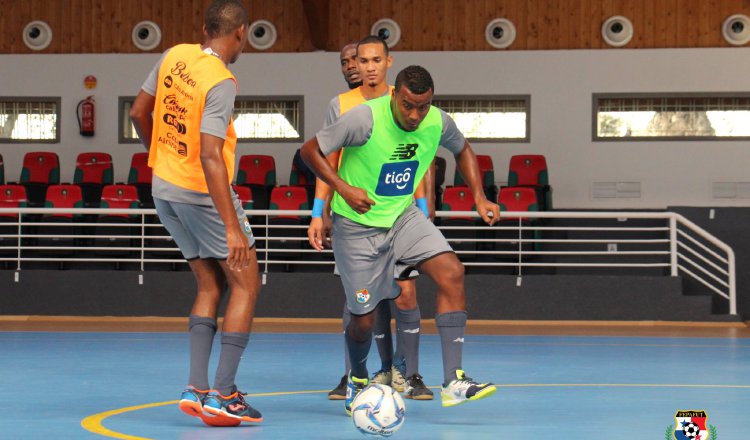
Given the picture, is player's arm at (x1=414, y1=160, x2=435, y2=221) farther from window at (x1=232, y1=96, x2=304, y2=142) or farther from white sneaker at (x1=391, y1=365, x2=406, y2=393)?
window at (x1=232, y1=96, x2=304, y2=142)

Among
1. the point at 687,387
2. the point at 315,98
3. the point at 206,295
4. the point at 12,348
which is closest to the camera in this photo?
the point at 206,295

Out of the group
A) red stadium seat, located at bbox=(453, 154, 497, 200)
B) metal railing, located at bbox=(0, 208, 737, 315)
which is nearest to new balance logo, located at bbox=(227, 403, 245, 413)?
metal railing, located at bbox=(0, 208, 737, 315)

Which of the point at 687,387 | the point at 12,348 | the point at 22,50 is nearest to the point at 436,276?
the point at 687,387

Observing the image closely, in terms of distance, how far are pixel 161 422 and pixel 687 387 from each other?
10.5 feet

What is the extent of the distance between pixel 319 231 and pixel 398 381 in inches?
42.7

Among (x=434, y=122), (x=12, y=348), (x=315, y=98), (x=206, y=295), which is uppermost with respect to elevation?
(x=315, y=98)

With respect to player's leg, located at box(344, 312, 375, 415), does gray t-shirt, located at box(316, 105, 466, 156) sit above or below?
above

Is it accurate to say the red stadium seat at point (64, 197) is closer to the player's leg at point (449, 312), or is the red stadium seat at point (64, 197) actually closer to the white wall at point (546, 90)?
the white wall at point (546, 90)

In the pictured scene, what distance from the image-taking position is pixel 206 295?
589 cm

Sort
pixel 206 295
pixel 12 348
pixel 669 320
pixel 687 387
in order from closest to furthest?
pixel 206 295, pixel 687 387, pixel 12 348, pixel 669 320

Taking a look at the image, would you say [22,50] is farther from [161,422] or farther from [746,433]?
[746,433]

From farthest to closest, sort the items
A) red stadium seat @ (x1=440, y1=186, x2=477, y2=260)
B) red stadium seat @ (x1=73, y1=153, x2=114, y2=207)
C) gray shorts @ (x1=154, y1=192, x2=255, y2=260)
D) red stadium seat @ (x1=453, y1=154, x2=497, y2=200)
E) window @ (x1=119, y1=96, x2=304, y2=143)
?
window @ (x1=119, y1=96, x2=304, y2=143), red stadium seat @ (x1=73, y1=153, x2=114, y2=207), red stadium seat @ (x1=453, y1=154, x2=497, y2=200), red stadium seat @ (x1=440, y1=186, x2=477, y2=260), gray shorts @ (x1=154, y1=192, x2=255, y2=260)

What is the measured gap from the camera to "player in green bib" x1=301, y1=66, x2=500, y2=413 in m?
5.87

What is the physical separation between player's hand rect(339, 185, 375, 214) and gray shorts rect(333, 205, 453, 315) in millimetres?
314
